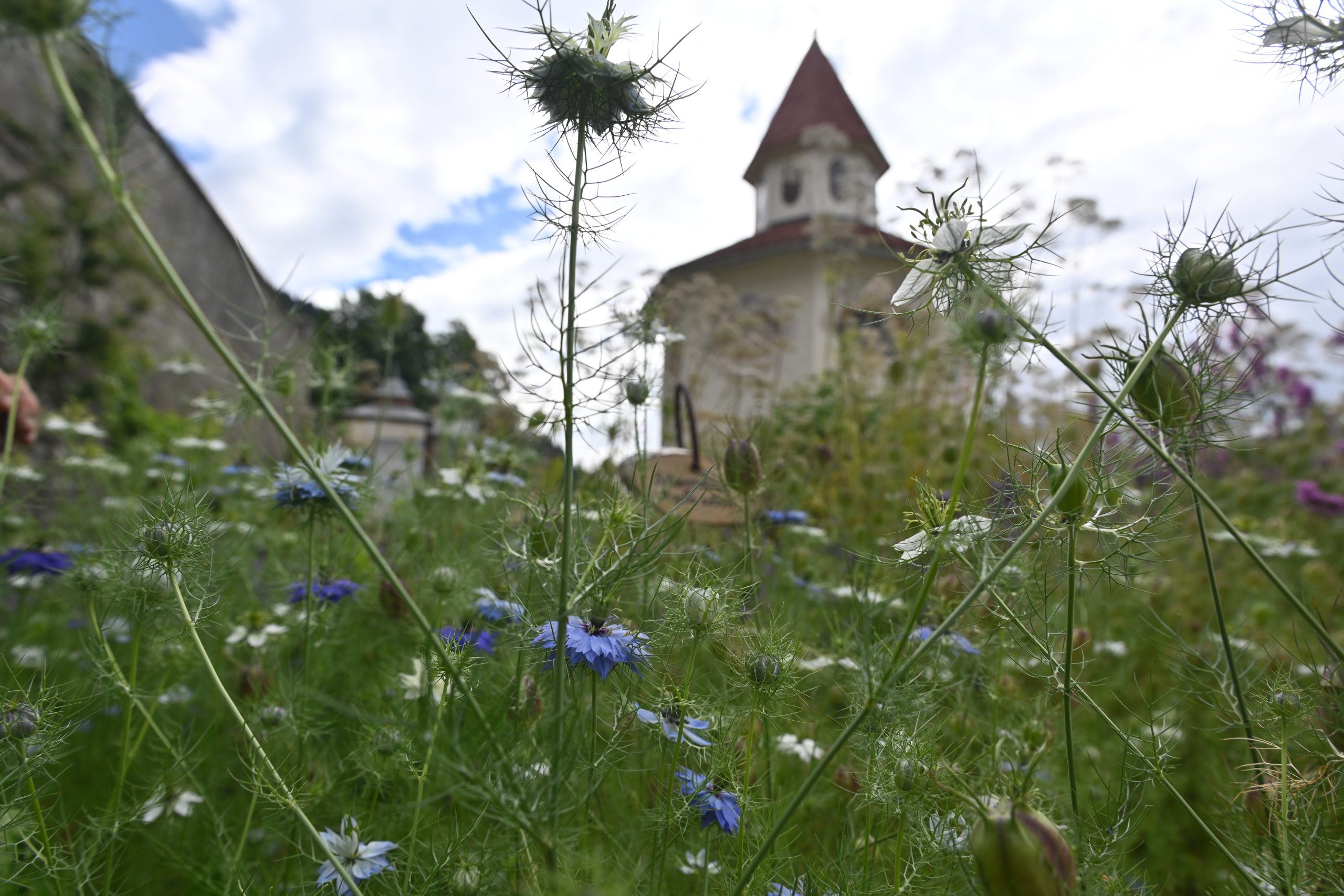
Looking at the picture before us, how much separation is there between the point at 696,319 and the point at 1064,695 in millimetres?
3990

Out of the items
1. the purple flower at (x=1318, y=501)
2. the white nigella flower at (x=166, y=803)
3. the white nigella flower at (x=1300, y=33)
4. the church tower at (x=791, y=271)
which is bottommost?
the white nigella flower at (x=166, y=803)

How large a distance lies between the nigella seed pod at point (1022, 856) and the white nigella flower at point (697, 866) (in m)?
0.37

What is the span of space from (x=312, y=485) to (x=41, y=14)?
637mm

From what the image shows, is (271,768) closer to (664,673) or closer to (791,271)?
(664,673)

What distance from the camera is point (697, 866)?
0.84m

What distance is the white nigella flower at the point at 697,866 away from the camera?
0.82 metres

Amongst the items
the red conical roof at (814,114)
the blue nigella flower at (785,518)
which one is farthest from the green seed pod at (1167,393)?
Answer: the red conical roof at (814,114)

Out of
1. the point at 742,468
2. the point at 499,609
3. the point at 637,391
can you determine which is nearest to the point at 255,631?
the point at 499,609

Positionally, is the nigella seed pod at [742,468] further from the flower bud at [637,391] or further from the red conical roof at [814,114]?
the red conical roof at [814,114]

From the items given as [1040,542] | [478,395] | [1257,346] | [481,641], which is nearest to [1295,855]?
[1040,542]

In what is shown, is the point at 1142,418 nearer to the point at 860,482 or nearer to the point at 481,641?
the point at 481,641

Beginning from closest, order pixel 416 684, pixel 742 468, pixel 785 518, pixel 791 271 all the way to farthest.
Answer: pixel 416 684
pixel 742 468
pixel 785 518
pixel 791 271

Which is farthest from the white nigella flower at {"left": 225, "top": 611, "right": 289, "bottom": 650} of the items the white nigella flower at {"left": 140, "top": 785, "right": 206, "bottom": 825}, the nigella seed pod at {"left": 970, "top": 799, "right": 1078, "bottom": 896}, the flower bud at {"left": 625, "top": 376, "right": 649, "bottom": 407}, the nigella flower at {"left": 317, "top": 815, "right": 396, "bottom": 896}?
the nigella seed pod at {"left": 970, "top": 799, "right": 1078, "bottom": 896}

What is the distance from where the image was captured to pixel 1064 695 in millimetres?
638
